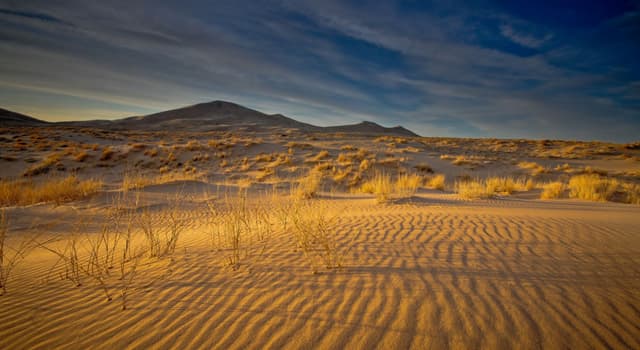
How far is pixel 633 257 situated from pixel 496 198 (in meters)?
5.68

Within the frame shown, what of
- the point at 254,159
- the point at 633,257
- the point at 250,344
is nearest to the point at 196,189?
the point at 254,159

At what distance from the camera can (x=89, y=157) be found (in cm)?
1816

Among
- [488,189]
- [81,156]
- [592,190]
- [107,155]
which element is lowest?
[488,189]

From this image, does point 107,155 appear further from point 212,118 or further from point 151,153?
point 212,118

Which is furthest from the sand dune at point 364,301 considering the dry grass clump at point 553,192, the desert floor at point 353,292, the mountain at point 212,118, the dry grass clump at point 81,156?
the mountain at point 212,118

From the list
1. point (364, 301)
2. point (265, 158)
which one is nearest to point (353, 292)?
point (364, 301)

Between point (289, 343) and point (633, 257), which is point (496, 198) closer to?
point (633, 257)

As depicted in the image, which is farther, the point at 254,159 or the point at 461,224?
the point at 254,159

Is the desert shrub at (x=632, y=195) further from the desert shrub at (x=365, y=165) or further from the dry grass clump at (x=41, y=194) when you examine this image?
the dry grass clump at (x=41, y=194)

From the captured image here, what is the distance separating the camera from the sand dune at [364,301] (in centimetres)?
198

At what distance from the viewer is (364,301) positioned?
2363mm

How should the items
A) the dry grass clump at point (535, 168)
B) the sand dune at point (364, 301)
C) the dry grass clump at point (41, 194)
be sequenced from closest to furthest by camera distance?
the sand dune at point (364, 301)
the dry grass clump at point (41, 194)
the dry grass clump at point (535, 168)

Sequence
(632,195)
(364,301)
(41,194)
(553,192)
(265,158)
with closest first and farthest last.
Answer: (364,301) < (41,194) < (632,195) < (553,192) < (265,158)

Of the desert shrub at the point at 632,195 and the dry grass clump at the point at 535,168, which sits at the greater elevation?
the dry grass clump at the point at 535,168
